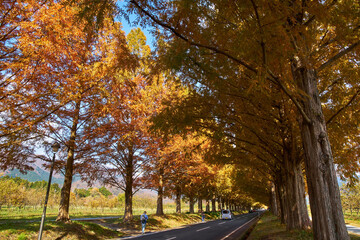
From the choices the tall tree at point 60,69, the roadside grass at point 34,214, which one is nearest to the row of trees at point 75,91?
the tall tree at point 60,69

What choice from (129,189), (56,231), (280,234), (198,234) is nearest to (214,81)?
(280,234)

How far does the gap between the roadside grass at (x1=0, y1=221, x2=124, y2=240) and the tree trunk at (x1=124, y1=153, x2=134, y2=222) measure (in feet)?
13.4

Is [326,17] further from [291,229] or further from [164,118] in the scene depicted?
[291,229]

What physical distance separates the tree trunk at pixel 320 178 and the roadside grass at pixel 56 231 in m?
9.77

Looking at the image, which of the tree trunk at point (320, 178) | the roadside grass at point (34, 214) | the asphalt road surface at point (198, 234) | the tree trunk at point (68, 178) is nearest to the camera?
the tree trunk at point (320, 178)

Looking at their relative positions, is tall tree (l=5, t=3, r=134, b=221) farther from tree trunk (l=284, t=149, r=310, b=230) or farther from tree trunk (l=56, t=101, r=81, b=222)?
tree trunk (l=284, t=149, r=310, b=230)

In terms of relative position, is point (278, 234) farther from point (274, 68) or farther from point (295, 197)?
point (274, 68)

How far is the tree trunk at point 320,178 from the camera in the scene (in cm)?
413

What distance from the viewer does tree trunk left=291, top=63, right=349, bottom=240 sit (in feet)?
13.5

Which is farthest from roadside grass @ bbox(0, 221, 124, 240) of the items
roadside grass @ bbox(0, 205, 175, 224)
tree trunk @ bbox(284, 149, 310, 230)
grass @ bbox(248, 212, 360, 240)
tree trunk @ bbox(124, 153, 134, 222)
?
tree trunk @ bbox(284, 149, 310, 230)

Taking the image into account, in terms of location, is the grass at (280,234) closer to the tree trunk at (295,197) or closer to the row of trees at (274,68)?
the tree trunk at (295,197)

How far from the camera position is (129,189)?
1681 centimetres

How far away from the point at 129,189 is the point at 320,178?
48.8 feet

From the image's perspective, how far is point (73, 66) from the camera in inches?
394
